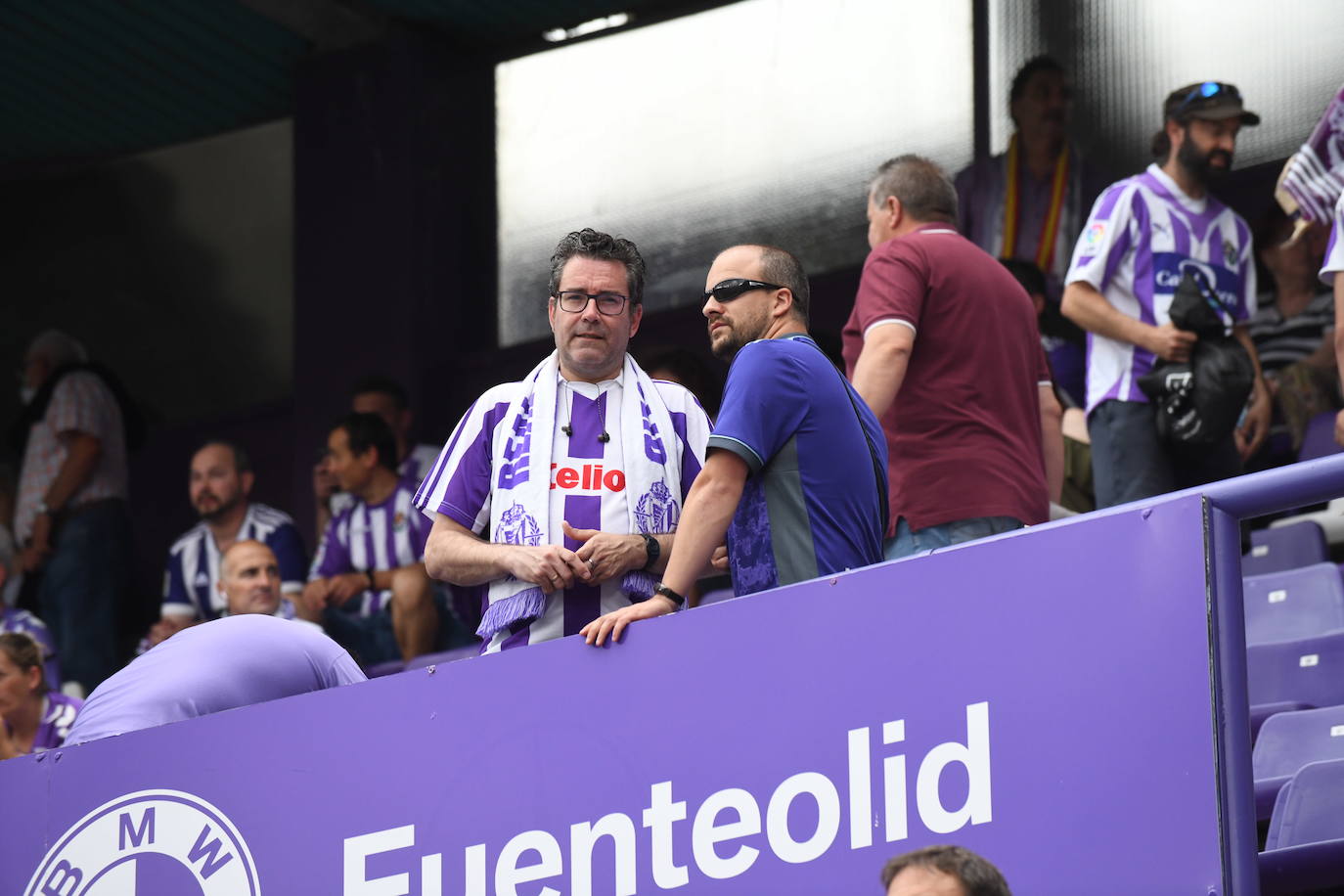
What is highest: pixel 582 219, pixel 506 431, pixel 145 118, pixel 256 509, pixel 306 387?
pixel 145 118

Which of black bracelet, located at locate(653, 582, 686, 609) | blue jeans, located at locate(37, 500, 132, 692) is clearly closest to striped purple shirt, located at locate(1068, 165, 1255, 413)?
black bracelet, located at locate(653, 582, 686, 609)

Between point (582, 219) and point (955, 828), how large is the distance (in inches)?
244

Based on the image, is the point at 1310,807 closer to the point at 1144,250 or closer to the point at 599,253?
the point at 599,253

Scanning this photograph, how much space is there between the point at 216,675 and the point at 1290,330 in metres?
4.14

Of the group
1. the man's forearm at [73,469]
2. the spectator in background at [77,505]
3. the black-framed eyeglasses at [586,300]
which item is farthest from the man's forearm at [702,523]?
the man's forearm at [73,469]

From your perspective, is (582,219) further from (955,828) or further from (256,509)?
(955,828)

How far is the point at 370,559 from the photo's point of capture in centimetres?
726

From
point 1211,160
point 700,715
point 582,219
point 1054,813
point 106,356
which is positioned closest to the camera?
point 1054,813

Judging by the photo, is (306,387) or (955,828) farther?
(306,387)

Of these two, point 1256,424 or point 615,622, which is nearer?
point 615,622

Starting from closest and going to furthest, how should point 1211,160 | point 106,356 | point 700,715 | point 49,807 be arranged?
point 700,715 < point 49,807 < point 1211,160 < point 106,356

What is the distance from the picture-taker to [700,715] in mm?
3172

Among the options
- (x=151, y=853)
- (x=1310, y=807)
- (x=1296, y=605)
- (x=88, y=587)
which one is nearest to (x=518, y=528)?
(x=151, y=853)

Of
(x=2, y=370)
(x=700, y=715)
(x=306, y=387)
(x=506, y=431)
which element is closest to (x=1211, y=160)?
(x=506, y=431)
